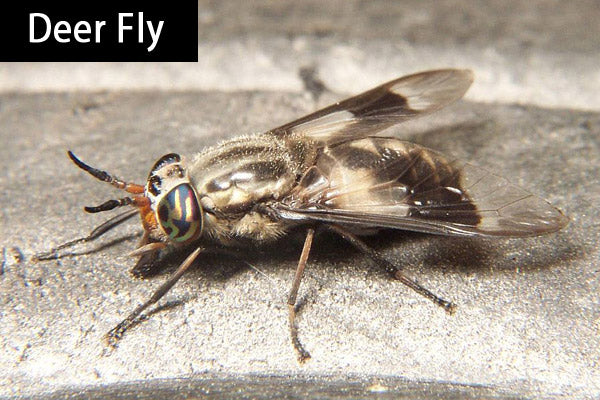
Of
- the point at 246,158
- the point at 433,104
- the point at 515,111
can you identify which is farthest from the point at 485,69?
the point at 246,158

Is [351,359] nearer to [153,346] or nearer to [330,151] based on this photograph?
[153,346]

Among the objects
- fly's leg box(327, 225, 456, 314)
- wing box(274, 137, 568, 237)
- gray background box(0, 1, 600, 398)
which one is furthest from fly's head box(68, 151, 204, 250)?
fly's leg box(327, 225, 456, 314)

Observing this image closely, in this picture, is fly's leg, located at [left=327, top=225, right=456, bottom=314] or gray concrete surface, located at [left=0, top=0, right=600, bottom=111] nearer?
fly's leg, located at [left=327, top=225, right=456, bottom=314]

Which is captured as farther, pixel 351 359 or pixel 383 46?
pixel 383 46

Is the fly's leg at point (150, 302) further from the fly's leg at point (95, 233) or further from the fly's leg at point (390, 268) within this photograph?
the fly's leg at point (390, 268)

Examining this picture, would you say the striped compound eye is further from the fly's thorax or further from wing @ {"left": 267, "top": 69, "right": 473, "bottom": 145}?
wing @ {"left": 267, "top": 69, "right": 473, "bottom": 145}

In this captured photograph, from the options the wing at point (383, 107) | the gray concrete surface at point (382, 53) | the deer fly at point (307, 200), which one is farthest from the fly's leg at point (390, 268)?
the gray concrete surface at point (382, 53)

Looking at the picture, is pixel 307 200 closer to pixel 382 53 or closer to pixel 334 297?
pixel 334 297
